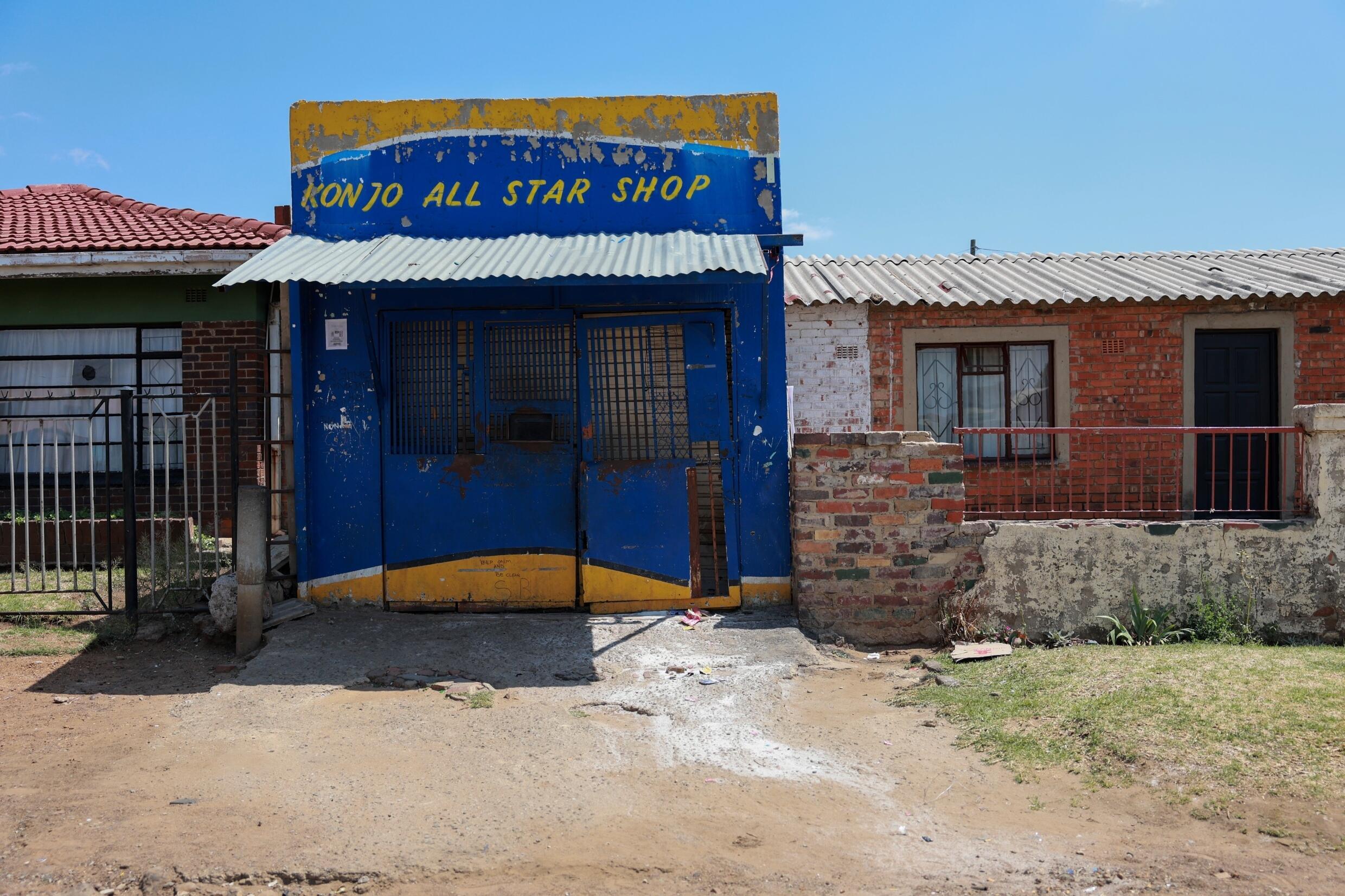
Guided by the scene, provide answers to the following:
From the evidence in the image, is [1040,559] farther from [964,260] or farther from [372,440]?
[964,260]

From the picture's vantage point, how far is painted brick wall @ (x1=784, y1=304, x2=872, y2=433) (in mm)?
10602

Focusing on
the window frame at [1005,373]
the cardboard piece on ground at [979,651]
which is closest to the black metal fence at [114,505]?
the cardboard piece on ground at [979,651]

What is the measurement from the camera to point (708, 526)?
7.07 meters

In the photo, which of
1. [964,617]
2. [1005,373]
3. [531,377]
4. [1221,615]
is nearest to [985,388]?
[1005,373]

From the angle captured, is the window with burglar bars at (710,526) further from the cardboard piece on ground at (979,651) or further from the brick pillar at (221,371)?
the brick pillar at (221,371)

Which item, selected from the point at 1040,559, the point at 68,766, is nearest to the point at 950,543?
the point at 1040,559

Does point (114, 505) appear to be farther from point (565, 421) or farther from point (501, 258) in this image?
point (501, 258)

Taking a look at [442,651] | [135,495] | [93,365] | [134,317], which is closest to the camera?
[442,651]

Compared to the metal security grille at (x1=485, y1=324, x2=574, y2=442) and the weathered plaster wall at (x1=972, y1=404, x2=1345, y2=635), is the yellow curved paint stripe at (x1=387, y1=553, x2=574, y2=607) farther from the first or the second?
the weathered plaster wall at (x1=972, y1=404, x2=1345, y2=635)

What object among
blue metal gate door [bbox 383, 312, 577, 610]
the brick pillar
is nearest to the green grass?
blue metal gate door [bbox 383, 312, 577, 610]

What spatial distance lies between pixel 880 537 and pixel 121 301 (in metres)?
8.32

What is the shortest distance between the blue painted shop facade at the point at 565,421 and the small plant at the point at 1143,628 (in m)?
2.22

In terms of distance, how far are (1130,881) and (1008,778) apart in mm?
906

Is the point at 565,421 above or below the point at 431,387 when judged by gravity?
below
